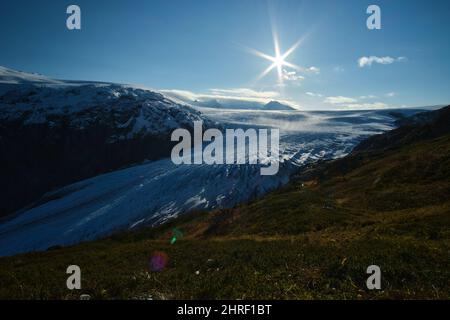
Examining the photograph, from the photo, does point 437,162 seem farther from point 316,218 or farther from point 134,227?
point 134,227

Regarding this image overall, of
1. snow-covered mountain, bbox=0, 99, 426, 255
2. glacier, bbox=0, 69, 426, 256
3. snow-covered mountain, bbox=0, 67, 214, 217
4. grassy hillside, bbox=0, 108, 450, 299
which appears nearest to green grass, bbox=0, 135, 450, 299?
grassy hillside, bbox=0, 108, 450, 299

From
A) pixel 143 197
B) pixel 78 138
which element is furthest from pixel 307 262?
pixel 78 138

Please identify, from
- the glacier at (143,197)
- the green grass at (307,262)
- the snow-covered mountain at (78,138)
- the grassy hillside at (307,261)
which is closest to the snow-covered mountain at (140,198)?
the glacier at (143,197)

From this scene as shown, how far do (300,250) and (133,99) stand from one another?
190486mm

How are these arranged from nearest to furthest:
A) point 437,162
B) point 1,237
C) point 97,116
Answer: point 437,162 → point 1,237 → point 97,116

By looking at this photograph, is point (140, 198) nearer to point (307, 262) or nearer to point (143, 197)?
point (143, 197)

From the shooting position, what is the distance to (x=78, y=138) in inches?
7224

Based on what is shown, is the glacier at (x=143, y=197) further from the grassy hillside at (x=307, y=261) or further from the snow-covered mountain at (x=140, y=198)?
the grassy hillside at (x=307, y=261)

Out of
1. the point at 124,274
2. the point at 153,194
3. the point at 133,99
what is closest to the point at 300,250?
the point at 124,274

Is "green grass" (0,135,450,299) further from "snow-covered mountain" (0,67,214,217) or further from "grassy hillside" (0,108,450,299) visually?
"snow-covered mountain" (0,67,214,217)

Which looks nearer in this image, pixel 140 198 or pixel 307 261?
pixel 307 261

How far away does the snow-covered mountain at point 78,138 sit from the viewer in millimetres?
169625

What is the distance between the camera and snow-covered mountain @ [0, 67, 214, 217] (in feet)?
557
